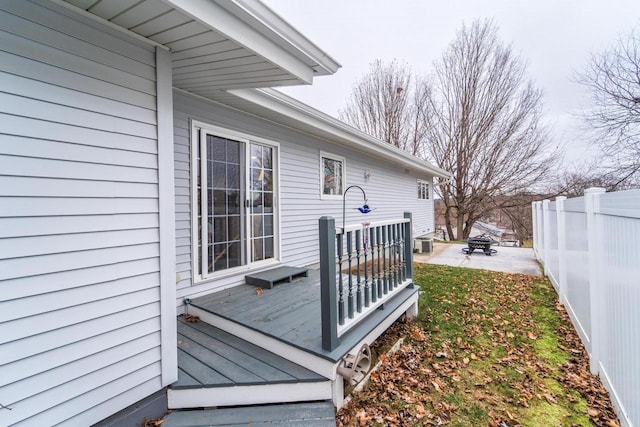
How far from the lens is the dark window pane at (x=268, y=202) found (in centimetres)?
450

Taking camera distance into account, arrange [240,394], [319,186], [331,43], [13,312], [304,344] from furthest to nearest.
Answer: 1. [331,43]
2. [319,186]
3. [304,344]
4. [240,394]
5. [13,312]

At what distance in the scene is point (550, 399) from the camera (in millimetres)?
2393

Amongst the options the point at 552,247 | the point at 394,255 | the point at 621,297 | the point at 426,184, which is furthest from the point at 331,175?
the point at 426,184

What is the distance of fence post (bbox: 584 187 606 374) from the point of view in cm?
249

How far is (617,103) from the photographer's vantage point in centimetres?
1042

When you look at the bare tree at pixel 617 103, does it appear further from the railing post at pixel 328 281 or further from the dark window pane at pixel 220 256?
the dark window pane at pixel 220 256

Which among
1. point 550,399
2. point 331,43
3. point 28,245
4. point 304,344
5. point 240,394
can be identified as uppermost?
A: point 331,43

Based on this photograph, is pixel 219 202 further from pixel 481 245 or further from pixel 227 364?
pixel 481 245

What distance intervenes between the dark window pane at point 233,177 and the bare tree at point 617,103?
543 inches

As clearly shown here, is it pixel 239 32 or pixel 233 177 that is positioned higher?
pixel 239 32

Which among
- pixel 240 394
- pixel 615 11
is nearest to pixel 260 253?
pixel 240 394

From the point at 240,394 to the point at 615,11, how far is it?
14.7m

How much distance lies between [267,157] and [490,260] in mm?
6918

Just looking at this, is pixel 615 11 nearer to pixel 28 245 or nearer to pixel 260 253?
pixel 260 253
